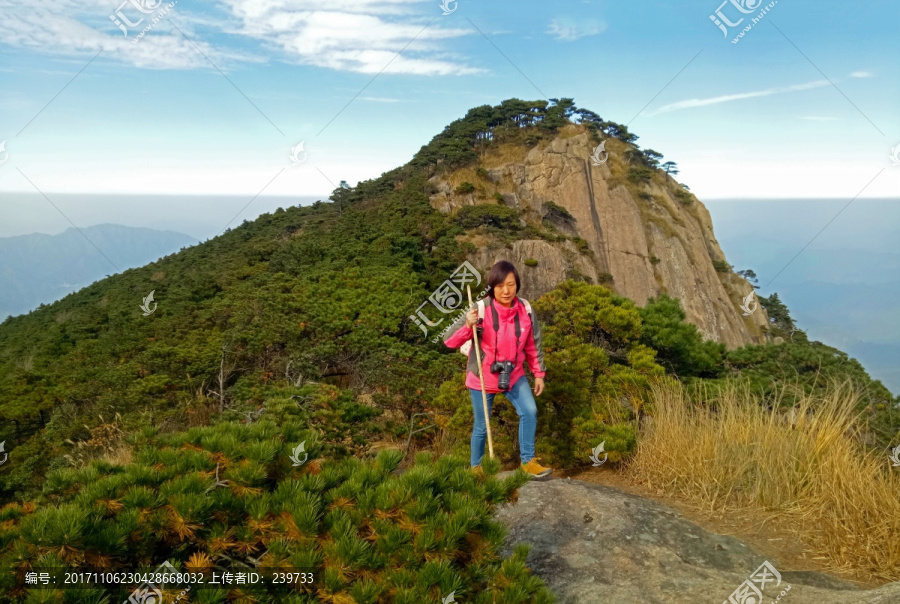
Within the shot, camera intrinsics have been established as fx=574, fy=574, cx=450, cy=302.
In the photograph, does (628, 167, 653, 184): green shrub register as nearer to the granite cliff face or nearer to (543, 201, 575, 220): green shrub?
the granite cliff face

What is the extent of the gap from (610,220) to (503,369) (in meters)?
35.2

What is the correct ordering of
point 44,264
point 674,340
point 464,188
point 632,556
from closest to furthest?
1. point 632,556
2. point 674,340
3. point 464,188
4. point 44,264

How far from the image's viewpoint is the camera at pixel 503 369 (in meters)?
4.38

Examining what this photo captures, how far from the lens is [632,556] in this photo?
3.32 meters

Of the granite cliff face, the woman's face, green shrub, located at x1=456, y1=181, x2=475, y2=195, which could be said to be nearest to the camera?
the woman's face

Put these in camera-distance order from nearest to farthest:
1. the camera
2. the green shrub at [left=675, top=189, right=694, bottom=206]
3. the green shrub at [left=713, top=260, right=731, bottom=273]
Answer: the camera → the green shrub at [left=713, top=260, right=731, bottom=273] → the green shrub at [left=675, top=189, right=694, bottom=206]

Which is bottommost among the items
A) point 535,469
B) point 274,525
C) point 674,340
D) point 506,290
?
point 535,469

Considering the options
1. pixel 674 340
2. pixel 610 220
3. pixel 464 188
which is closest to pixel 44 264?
pixel 464 188

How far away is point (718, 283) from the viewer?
1593 inches

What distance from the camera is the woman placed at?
14.2 feet

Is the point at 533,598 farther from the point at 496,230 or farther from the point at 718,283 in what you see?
the point at 718,283

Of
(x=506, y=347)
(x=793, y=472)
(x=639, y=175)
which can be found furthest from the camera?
(x=639, y=175)

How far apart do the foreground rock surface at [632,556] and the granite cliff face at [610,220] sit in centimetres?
2891

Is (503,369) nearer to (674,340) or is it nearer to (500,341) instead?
(500,341)
